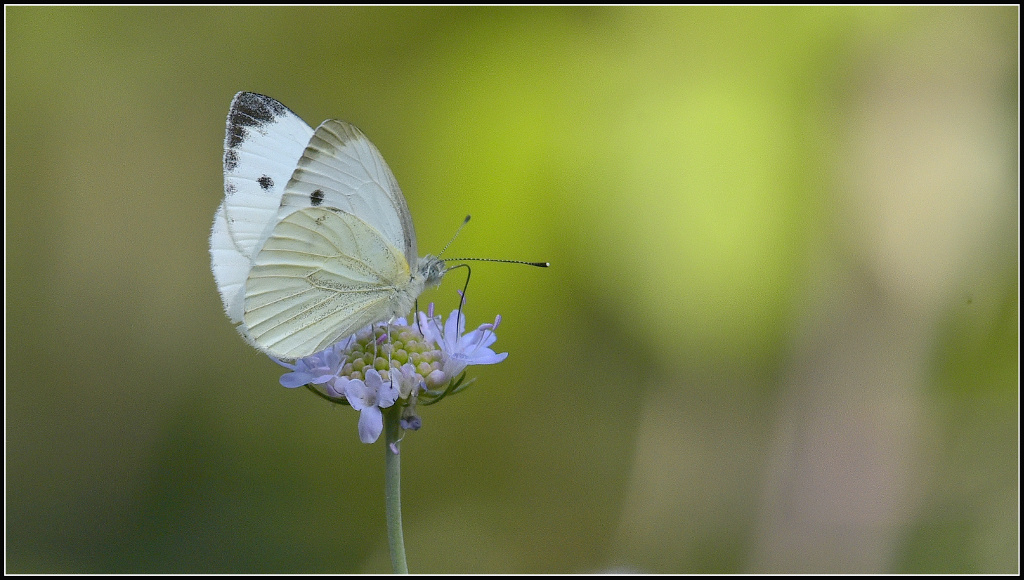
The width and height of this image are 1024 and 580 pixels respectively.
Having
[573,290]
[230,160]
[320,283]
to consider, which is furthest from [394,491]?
[573,290]

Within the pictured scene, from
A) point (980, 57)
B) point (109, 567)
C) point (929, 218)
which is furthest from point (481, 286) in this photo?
point (980, 57)

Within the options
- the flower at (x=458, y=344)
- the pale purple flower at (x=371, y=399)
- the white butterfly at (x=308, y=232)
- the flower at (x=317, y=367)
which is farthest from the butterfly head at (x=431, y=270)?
the pale purple flower at (x=371, y=399)

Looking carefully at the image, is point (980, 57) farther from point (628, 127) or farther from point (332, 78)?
point (332, 78)

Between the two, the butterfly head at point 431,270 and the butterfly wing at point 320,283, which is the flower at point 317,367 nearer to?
the butterfly wing at point 320,283

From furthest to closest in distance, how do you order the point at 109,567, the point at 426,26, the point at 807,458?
the point at 426,26, the point at 807,458, the point at 109,567

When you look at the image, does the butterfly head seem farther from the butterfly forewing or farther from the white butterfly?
the butterfly forewing

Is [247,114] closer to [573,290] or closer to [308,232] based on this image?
[308,232]

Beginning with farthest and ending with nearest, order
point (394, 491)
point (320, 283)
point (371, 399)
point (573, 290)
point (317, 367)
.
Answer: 1. point (573, 290)
2. point (320, 283)
3. point (317, 367)
4. point (371, 399)
5. point (394, 491)
